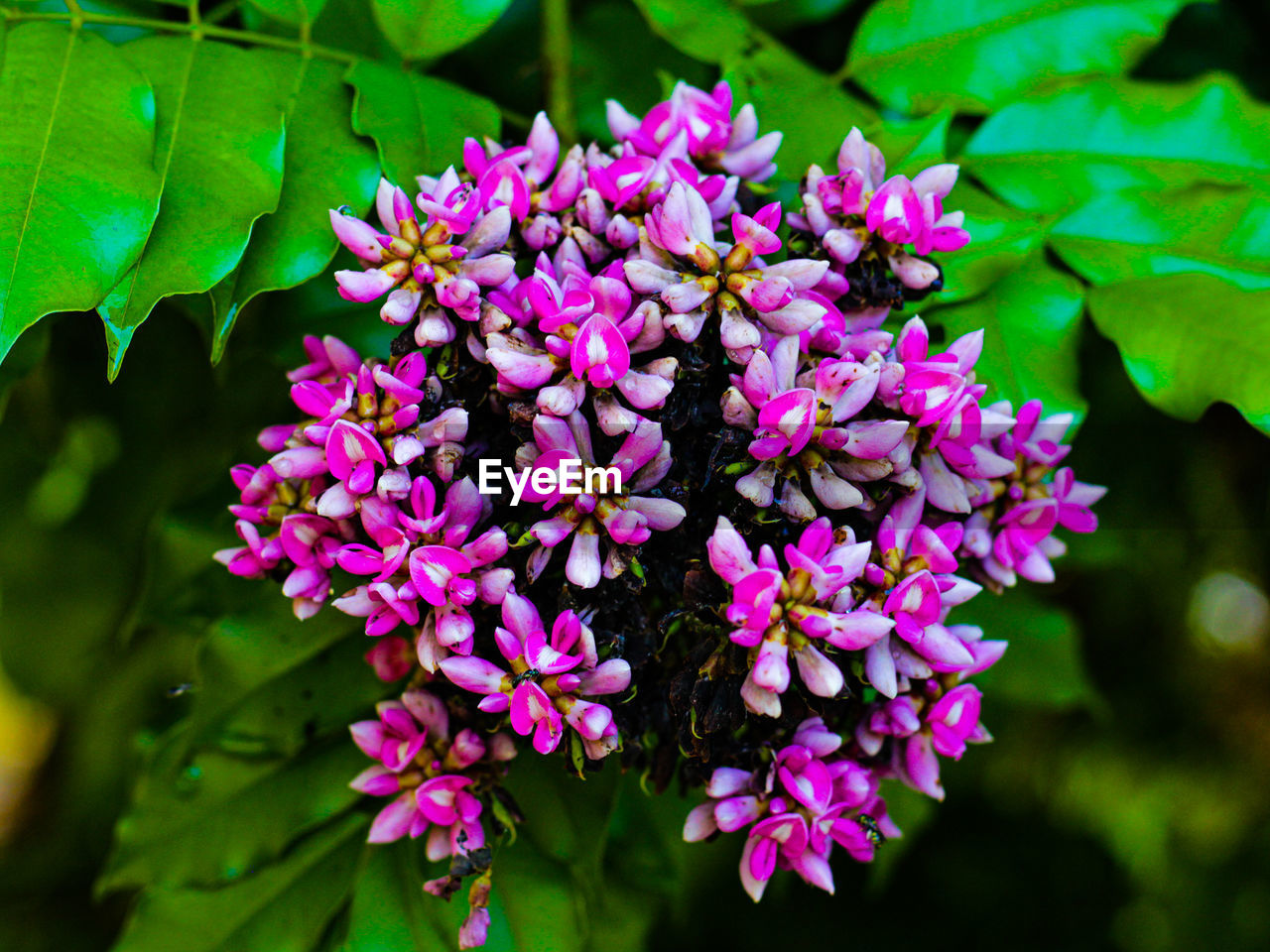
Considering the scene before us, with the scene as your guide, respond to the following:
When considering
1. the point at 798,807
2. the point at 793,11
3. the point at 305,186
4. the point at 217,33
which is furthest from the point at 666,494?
the point at 793,11

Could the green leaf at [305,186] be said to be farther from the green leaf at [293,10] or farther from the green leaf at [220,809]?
the green leaf at [220,809]

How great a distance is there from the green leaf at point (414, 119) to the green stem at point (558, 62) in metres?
0.17

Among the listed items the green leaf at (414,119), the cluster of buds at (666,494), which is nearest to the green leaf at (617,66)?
the green leaf at (414,119)

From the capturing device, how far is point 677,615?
2.10ft

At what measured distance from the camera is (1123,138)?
94 cm

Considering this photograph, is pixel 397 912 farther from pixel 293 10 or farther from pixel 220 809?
pixel 293 10

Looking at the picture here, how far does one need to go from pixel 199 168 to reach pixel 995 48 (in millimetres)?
756

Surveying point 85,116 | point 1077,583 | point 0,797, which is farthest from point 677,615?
point 0,797

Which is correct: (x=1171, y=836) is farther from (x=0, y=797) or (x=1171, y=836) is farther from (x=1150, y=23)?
(x=0, y=797)

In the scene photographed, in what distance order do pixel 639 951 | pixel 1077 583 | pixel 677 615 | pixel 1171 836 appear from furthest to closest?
1. pixel 1171 836
2. pixel 1077 583
3. pixel 639 951
4. pixel 677 615

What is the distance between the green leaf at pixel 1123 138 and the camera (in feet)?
3.02

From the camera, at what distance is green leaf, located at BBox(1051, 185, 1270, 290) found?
2.84ft

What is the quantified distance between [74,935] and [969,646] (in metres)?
2.23

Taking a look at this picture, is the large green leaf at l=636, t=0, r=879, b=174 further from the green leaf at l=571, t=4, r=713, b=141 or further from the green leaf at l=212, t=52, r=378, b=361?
the green leaf at l=212, t=52, r=378, b=361
